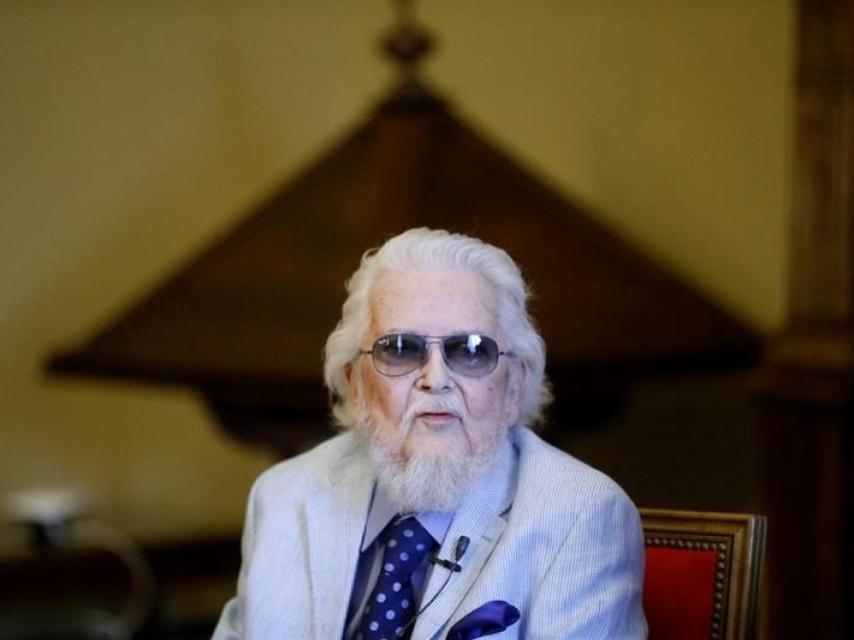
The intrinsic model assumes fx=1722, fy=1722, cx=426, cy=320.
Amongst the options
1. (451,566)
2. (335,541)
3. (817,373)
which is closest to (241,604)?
(335,541)

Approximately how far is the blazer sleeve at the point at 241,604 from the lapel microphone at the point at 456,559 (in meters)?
0.29

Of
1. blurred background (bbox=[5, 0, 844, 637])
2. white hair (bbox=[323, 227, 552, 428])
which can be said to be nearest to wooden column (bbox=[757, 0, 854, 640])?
blurred background (bbox=[5, 0, 844, 637])

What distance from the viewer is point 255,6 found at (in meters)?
5.45

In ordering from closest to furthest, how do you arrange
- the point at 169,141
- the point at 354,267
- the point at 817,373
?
the point at 817,373
the point at 354,267
the point at 169,141

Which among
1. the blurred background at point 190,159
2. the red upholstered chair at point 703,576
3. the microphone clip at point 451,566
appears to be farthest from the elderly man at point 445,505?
the blurred background at point 190,159

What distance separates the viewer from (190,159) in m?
5.44

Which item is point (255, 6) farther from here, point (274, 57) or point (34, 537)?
point (34, 537)

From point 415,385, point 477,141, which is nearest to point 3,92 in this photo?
point 477,141

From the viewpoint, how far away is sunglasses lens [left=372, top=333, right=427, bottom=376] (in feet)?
7.45

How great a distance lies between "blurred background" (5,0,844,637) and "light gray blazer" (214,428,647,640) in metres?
2.72

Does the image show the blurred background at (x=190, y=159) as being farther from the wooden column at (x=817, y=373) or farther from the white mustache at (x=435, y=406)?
the white mustache at (x=435, y=406)

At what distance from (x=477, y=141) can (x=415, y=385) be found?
2.30 meters

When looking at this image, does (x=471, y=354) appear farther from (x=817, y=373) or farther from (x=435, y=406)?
(x=817, y=373)

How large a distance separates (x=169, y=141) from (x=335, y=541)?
3247 millimetres
